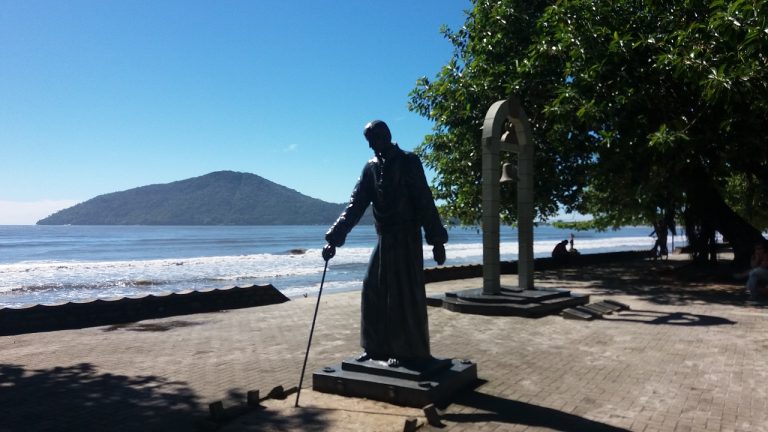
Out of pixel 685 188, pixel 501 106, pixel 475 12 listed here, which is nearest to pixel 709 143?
pixel 685 188

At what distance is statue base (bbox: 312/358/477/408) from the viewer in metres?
5.44

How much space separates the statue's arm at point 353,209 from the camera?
6.17 m

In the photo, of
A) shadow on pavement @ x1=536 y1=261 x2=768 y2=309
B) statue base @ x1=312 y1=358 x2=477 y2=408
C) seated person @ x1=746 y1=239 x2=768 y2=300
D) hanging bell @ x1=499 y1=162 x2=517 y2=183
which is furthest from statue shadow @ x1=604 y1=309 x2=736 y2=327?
statue base @ x1=312 y1=358 x2=477 y2=408

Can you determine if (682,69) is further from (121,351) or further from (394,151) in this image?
(121,351)

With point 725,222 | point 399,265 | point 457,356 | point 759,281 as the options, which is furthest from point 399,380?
point 725,222

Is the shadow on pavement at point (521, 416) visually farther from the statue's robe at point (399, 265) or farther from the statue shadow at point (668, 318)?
the statue shadow at point (668, 318)

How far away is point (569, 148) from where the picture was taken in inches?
671

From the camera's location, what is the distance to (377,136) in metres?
6.05

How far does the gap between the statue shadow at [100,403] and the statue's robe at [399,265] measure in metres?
1.13

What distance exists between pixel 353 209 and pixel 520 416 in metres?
2.72

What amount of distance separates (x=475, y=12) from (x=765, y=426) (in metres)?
17.6

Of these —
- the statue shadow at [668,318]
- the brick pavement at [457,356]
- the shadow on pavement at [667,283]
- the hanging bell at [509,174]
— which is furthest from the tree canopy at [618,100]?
the brick pavement at [457,356]

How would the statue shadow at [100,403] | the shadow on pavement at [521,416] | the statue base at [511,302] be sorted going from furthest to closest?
1. the statue base at [511,302]
2. the statue shadow at [100,403]
3. the shadow on pavement at [521,416]

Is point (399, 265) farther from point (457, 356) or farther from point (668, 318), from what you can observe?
point (668, 318)
